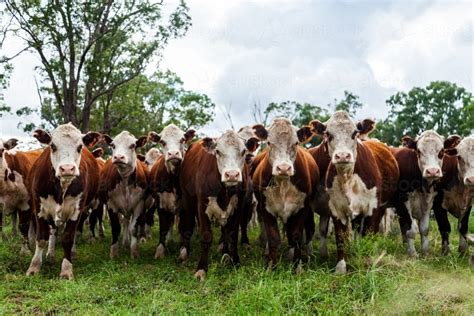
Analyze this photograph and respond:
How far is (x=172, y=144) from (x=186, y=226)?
1596 millimetres

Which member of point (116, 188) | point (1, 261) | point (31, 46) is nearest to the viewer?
point (1, 261)

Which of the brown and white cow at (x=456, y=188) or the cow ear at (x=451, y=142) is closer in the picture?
the brown and white cow at (x=456, y=188)

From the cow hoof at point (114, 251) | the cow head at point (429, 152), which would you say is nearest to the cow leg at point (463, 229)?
the cow head at point (429, 152)

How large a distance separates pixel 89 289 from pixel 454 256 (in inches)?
232

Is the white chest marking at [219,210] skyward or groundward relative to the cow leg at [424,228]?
skyward

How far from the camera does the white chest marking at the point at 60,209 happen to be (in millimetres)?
7723

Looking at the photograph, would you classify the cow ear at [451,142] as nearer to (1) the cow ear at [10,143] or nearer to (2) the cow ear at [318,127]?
(2) the cow ear at [318,127]

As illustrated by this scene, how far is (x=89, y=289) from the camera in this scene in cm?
673

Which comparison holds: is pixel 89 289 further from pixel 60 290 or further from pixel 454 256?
pixel 454 256

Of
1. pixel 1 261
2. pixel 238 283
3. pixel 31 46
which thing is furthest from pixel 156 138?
pixel 31 46

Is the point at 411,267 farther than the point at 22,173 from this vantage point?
No

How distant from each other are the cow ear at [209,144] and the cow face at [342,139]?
63.3 inches

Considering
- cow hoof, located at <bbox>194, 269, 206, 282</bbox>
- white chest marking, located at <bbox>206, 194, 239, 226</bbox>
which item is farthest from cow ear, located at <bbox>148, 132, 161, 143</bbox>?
cow hoof, located at <bbox>194, 269, 206, 282</bbox>

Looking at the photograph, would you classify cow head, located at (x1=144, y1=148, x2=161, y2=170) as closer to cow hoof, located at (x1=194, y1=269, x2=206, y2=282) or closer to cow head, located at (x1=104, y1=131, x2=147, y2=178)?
cow head, located at (x1=104, y1=131, x2=147, y2=178)
